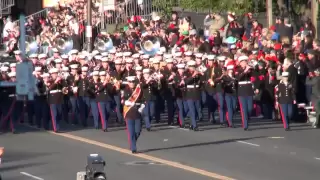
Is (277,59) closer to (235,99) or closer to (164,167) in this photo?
(235,99)

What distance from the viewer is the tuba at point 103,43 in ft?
106

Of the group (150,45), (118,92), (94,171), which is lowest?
(94,171)

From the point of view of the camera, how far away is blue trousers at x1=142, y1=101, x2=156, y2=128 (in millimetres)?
24672

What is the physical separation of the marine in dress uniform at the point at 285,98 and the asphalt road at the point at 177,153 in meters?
0.31

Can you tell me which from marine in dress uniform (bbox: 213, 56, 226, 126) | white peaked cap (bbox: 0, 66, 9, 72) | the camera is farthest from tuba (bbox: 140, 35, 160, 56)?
the camera

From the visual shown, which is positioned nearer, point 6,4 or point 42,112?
point 42,112

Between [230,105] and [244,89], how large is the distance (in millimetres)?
540

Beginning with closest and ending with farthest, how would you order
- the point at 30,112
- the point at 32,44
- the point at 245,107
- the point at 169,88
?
the point at 245,107
the point at 169,88
the point at 30,112
the point at 32,44

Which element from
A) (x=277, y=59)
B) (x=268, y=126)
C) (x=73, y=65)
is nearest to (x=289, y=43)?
(x=277, y=59)

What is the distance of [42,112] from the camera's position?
2538 cm

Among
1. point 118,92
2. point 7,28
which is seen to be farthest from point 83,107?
point 7,28

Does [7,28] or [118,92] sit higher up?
[7,28]

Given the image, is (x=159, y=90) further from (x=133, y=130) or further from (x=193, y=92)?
(x=133, y=130)

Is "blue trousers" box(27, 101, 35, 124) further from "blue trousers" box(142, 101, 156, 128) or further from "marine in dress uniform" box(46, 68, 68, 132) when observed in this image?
"blue trousers" box(142, 101, 156, 128)
